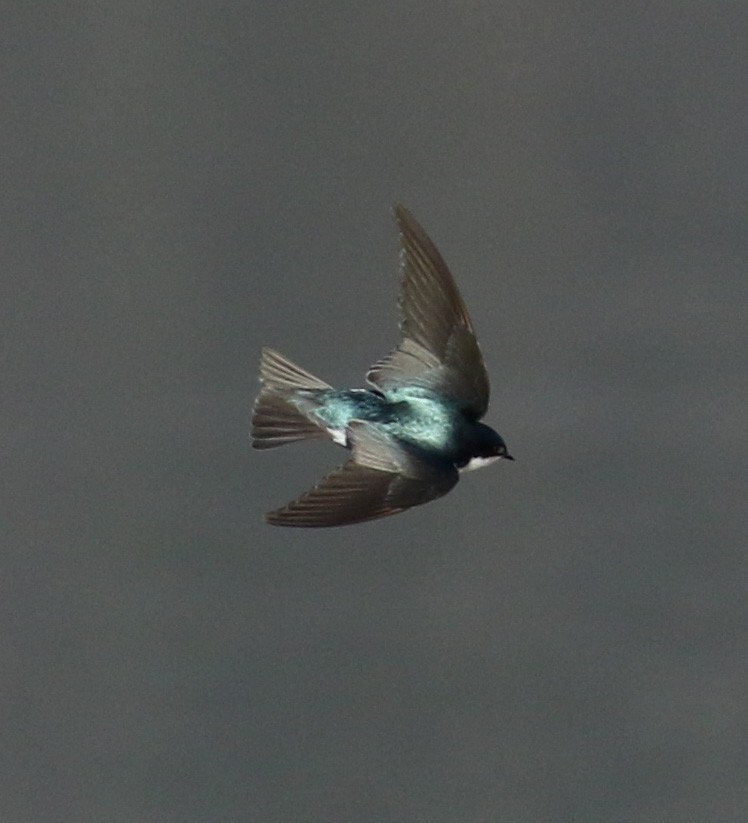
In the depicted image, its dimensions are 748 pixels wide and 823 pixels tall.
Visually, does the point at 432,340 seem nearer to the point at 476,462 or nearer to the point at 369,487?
the point at 476,462

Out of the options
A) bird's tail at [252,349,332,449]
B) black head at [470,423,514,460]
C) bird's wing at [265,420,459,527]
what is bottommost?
bird's wing at [265,420,459,527]

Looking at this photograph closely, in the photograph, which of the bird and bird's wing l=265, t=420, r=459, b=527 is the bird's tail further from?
bird's wing l=265, t=420, r=459, b=527

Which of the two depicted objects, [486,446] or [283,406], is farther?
[283,406]

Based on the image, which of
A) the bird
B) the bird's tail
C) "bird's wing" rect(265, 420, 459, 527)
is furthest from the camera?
the bird's tail

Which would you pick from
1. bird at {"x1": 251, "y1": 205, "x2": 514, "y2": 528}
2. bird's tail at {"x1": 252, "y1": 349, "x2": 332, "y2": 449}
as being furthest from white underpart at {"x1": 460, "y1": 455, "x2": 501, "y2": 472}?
bird's tail at {"x1": 252, "y1": 349, "x2": 332, "y2": 449}

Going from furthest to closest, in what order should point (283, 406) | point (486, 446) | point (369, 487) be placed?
point (283, 406) < point (486, 446) < point (369, 487)

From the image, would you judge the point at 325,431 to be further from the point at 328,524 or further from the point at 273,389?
the point at 328,524

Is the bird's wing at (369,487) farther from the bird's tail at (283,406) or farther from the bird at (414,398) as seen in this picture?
the bird's tail at (283,406)


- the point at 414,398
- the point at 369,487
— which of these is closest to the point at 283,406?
the point at 414,398
